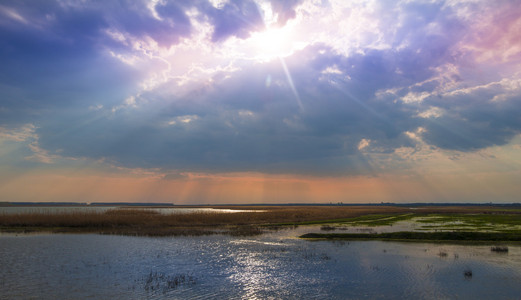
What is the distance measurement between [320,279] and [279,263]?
18.0 ft

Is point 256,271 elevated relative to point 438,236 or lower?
lower

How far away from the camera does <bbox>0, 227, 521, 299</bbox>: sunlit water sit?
17.1 m

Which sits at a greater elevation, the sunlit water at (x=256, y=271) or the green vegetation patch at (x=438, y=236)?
the green vegetation patch at (x=438, y=236)

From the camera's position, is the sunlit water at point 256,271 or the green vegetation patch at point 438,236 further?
the green vegetation patch at point 438,236

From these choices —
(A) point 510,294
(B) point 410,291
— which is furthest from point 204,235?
(A) point 510,294

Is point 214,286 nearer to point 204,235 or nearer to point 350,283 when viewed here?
point 350,283

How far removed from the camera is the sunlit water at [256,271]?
1709cm

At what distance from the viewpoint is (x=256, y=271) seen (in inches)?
870

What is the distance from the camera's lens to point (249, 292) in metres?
17.2

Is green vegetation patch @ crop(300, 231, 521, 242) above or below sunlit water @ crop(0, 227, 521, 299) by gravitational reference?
above

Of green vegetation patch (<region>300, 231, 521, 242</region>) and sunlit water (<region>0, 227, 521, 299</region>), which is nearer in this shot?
sunlit water (<region>0, 227, 521, 299</region>)

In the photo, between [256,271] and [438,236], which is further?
[438,236]

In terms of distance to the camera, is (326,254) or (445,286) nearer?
(445,286)

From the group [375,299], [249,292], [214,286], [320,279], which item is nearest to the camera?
[375,299]
